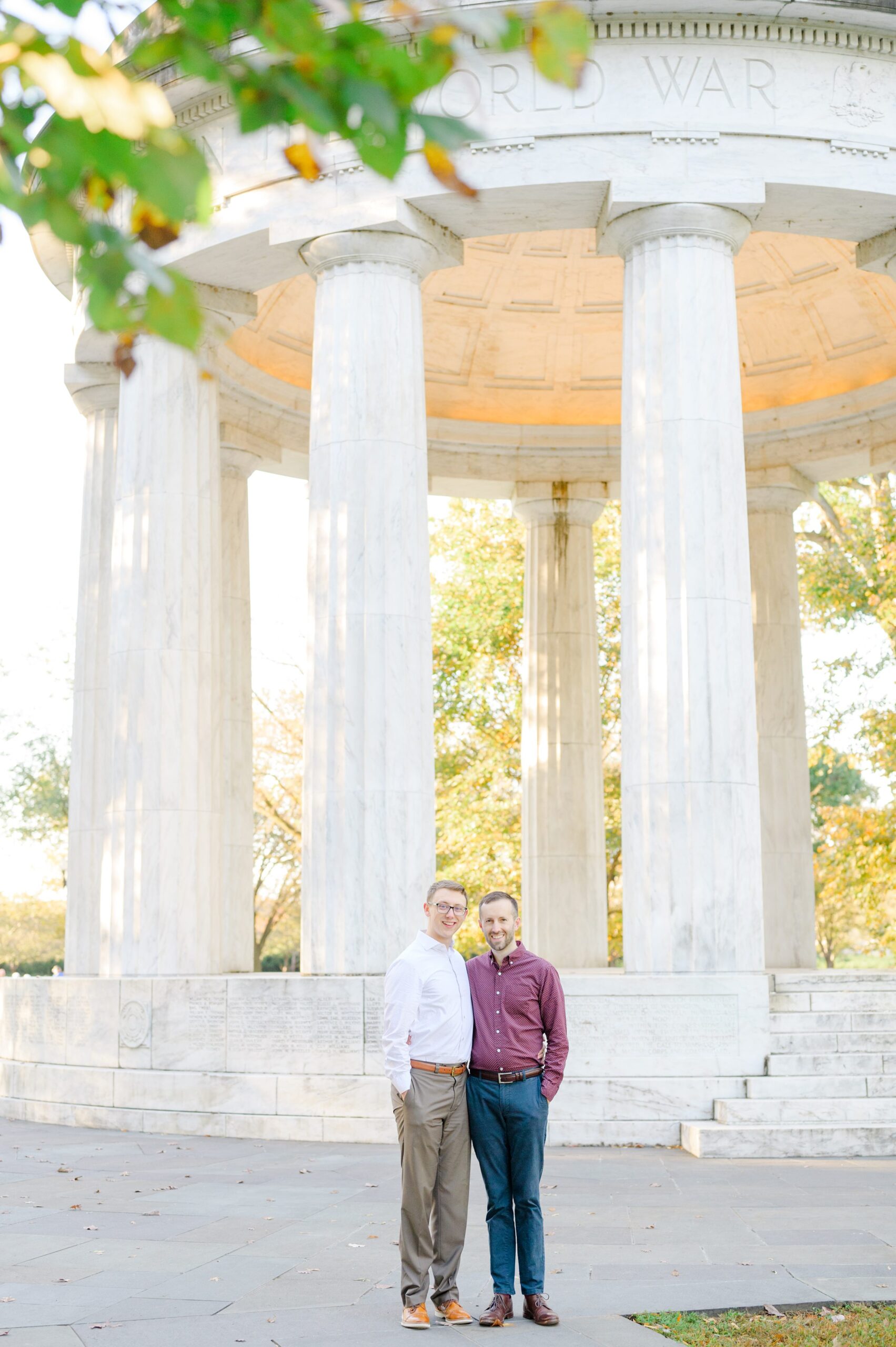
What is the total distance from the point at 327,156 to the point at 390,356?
4539mm

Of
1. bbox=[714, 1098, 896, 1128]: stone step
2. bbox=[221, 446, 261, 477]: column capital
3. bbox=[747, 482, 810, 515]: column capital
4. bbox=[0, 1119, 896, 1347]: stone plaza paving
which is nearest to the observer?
bbox=[0, 1119, 896, 1347]: stone plaza paving

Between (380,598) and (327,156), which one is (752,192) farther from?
(380,598)

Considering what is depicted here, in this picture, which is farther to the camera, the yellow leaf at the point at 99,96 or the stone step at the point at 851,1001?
the stone step at the point at 851,1001

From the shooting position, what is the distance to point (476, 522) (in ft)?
249

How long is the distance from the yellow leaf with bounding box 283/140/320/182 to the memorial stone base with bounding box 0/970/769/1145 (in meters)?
21.8

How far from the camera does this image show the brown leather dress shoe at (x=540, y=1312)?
1342 cm

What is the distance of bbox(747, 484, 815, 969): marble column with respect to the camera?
4562 centimetres

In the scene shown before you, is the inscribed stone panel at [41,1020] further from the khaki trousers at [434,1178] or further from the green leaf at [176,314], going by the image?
the green leaf at [176,314]

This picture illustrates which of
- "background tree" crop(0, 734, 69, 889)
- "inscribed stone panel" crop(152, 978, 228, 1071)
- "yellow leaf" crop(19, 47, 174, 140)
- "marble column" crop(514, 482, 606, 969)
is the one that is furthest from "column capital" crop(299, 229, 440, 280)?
"background tree" crop(0, 734, 69, 889)

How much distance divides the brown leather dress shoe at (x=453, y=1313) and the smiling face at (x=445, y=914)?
10.9 feet

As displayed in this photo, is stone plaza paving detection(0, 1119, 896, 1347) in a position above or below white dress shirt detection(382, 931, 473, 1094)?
below

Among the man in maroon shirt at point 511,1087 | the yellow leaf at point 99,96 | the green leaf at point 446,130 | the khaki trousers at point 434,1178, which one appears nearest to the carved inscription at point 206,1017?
the khaki trousers at point 434,1178

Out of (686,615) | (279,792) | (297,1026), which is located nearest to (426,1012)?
(297,1026)

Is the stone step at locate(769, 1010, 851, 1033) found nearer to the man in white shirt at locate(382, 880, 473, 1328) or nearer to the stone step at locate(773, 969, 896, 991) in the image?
the stone step at locate(773, 969, 896, 991)
